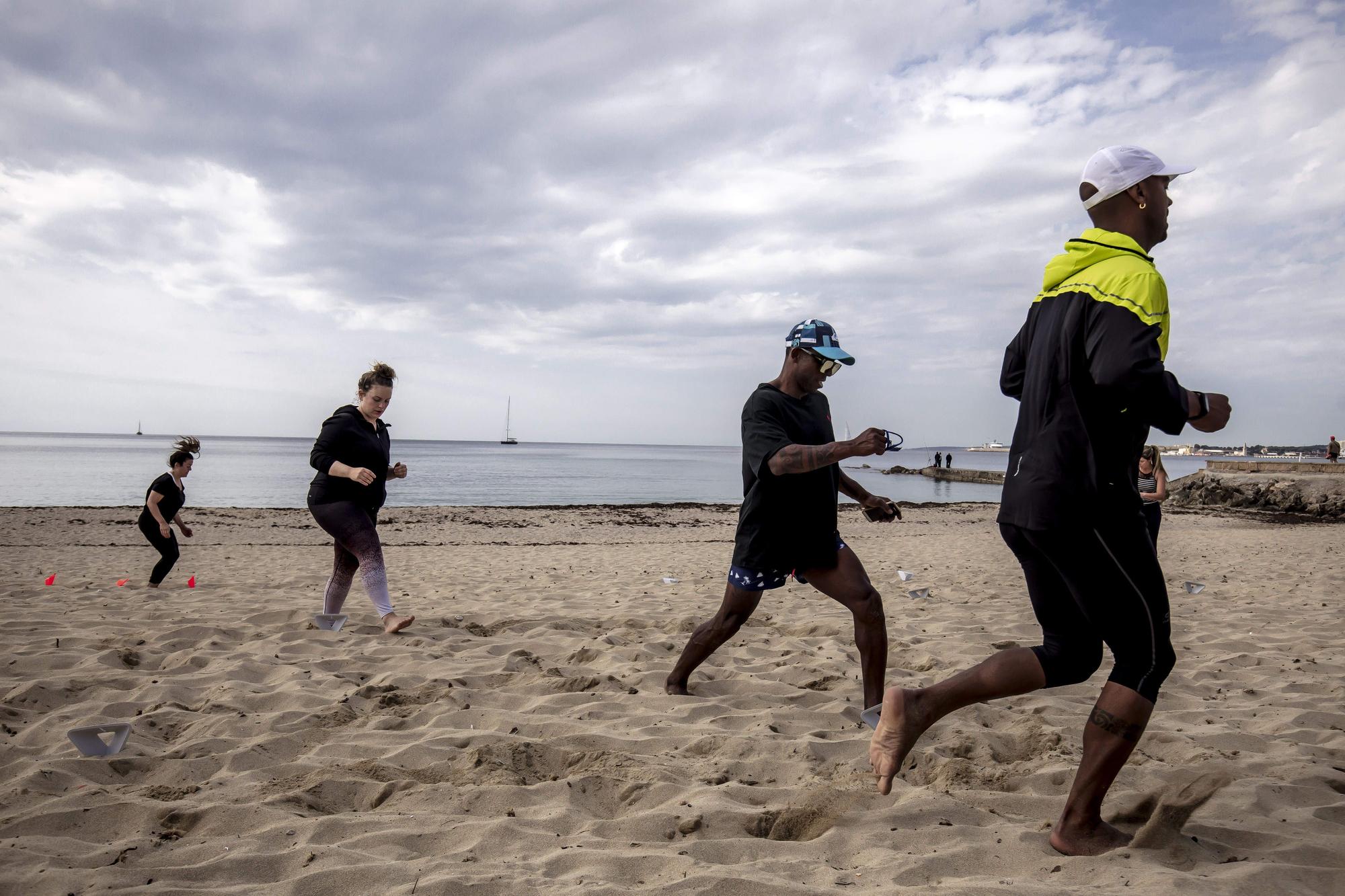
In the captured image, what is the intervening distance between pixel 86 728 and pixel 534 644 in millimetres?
2683

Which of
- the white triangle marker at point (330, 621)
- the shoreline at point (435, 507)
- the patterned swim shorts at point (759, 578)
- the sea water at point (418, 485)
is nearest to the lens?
the patterned swim shorts at point (759, 578)

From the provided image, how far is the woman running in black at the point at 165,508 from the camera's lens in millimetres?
8031

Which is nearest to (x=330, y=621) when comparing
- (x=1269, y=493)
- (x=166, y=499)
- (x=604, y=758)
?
(x=604, y=758)

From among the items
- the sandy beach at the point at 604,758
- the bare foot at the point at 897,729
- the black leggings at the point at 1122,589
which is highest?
the black leggings at the point at 1122,589

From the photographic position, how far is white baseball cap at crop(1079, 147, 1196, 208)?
8.20ft

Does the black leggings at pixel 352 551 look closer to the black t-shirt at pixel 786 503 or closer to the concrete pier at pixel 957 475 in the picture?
the black t-shirt at pixel 786 503

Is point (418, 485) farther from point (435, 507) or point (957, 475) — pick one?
point (957, 475)

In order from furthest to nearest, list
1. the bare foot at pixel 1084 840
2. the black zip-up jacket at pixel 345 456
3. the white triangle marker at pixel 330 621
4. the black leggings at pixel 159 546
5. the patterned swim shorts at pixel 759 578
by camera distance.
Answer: the black leggings at pixel 159 546 < the white triangle marker at pixel 330 621 < the black zip-up jacket at pixel 345 456 < the patterned swim shorts at pixel 759 578 < the bare foot at pixel 1084 840

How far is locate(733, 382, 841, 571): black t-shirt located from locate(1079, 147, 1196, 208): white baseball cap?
1.62m

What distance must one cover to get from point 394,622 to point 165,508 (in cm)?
404

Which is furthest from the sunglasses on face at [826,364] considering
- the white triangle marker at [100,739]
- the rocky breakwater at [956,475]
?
the rocky breakwater at [956,475]

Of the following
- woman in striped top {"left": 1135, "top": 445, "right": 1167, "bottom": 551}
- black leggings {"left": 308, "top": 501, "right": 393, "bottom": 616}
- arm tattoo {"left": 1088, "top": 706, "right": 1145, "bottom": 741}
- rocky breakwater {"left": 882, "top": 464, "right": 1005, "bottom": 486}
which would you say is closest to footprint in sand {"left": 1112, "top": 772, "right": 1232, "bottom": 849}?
arm tattoo {"left": 1088, "top": 706, "right": 1145, "bottom": 741}

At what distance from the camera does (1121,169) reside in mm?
2510

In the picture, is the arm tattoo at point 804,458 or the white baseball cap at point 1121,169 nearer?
the white baseball cap at point 1121,169
